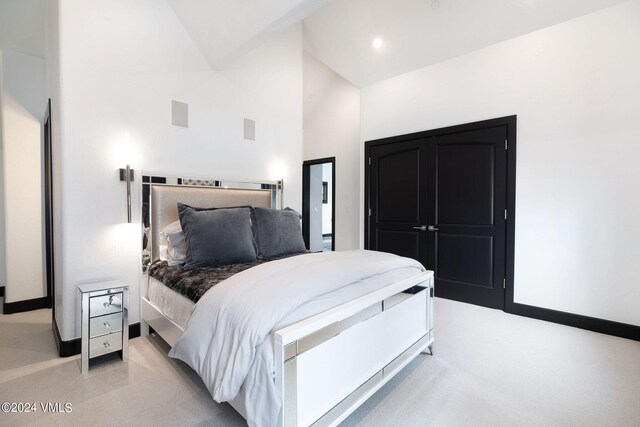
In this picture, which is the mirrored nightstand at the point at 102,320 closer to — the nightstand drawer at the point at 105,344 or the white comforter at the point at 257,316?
the nightstand drawer at the point at 105,344

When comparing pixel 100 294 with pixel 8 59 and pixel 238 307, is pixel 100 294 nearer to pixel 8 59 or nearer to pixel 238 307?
pixel 238 307

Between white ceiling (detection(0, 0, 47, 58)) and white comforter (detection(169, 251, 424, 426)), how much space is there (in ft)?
11.8

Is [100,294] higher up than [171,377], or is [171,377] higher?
[100,294]

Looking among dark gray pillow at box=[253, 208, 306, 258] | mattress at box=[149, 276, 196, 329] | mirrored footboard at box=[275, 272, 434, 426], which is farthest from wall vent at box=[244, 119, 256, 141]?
mirrored footboard at box=[275, 272, 434, 426]

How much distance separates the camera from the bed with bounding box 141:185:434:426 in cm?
133

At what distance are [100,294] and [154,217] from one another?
2.84ft

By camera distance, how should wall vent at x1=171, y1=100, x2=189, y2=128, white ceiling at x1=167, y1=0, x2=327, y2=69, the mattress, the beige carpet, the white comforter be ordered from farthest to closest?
1. wall vent at x1=171, y1=100, x2=189, y2=128
2. white ceiling at x1=167, y1=0, x2=327, y2=69
3. the mattress
4. the beige carpet
5. the white comforter

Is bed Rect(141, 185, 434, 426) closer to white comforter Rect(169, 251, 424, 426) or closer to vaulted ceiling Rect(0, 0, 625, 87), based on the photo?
white comforter Rect(169, 251, 424, 426)

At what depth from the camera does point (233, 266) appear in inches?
99.5

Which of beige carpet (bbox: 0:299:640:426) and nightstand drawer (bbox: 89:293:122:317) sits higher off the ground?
nightstand drawer (bbox: 89:293:122:317)

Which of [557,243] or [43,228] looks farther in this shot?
[43,228]

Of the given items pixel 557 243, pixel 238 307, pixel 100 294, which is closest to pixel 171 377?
pixel 100 294

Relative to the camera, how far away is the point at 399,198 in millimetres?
4402

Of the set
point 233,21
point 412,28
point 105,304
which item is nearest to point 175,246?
point 105,304
